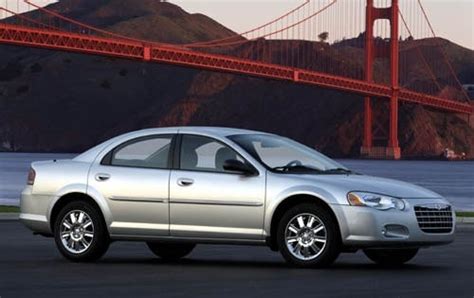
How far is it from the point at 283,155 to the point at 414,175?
85.3 metres

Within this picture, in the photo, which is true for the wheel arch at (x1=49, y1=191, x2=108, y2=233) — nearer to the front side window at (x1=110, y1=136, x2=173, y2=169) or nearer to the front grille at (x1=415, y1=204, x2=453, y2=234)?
the front side window at (x1=110, y1=136, x2=173, y2=169)

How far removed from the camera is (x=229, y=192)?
1262cm

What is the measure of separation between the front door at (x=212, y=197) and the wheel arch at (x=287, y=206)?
99 millimetres

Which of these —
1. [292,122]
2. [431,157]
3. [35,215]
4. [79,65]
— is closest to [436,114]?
[431,157]

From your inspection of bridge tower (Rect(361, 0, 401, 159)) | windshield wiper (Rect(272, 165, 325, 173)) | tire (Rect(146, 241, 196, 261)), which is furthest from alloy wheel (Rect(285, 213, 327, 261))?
bridge tower (Rect(361, 0, 401, 159))

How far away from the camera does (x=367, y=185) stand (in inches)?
489

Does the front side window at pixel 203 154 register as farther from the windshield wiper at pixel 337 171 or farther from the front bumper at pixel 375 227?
the front bumper at pixel 375 227

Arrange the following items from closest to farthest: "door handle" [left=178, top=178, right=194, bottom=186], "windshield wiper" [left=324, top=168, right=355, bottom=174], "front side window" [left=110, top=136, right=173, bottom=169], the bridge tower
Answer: "door handle" [left=178, top=178, right=194, bottom=186], "windshield wiper" [left=324, top=168, right=355, bottom=174], "front side window" [left=110, top=136, right=173, bottom=169], the bridge tower

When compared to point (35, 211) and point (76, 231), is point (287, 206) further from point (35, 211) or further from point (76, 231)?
point (35, 211)

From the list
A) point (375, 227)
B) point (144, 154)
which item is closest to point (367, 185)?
point (375, 227)

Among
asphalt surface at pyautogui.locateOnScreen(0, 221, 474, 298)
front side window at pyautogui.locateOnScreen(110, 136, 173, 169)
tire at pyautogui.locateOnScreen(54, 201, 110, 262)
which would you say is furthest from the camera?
front side window at pyautogui.locateOnScreen(110, 136, 173, 169)

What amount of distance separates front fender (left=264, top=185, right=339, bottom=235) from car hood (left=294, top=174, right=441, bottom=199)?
0.21ft

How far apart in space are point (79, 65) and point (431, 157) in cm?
6300

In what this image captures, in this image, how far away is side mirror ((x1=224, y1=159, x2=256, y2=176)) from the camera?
1263 cm
